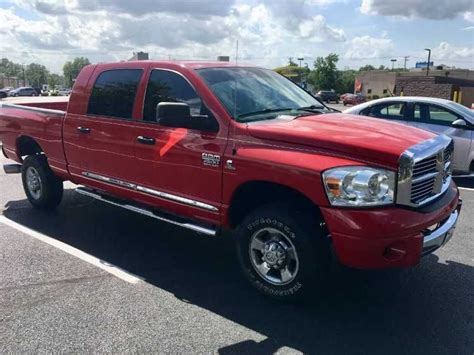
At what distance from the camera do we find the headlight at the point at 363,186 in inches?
139

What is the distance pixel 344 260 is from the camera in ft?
12.0

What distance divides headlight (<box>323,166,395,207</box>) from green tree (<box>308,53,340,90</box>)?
8580cm

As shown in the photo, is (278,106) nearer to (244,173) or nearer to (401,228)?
(244,173)

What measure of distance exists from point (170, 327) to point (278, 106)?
2.26 meters

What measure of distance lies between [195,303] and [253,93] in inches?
79.0

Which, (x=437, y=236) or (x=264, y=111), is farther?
(x=264, y=111)

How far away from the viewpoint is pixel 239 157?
4098 millimetres

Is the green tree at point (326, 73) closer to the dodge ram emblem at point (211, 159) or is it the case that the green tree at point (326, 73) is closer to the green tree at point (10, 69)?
the dodge ram emblem at point (211, 159)

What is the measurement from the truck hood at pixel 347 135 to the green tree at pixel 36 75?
148409 mm

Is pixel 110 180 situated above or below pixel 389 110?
below

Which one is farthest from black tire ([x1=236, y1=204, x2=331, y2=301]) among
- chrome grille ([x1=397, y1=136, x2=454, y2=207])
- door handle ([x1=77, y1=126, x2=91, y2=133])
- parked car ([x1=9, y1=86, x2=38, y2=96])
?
parked car ([x1=9, y1=86, x2=38, y2=96])

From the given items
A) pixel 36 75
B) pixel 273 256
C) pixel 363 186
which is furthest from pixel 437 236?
pixel 36 75

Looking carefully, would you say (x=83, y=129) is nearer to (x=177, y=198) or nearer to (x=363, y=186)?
(x=177, y=198)

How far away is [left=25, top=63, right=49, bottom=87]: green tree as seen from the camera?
147 metres
